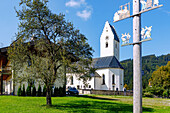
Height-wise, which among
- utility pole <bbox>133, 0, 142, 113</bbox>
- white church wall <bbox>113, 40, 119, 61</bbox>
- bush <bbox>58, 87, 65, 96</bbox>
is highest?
white church wall <bbox>113, 40, 119, 61</bbox>

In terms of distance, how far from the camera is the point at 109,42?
64.8 meters

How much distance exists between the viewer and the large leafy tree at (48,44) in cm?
1501

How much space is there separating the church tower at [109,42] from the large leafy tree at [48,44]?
48254 mm

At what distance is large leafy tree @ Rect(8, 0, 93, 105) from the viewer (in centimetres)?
1501

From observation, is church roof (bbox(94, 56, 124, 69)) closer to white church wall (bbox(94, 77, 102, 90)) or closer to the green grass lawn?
white church wall (bbox(94, 77, 102, 90))

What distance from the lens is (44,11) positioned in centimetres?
1527

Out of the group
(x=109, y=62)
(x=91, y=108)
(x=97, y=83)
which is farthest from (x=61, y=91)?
(x=109, y=62)

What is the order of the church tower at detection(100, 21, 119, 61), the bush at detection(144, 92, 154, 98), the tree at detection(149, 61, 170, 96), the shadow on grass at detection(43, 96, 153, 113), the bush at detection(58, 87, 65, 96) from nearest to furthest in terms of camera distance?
the shadow on grass at detection(43, 96, 153, 113) < the bush at detection(58, 87, 65, 96) < the tree at detection(149, 61, 170, 96) < the bush at detection(144, 92, 154, 98) < the church tower at detection(100, 21, 119, 61)

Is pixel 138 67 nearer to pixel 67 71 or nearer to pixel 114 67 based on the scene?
pixel 67 71

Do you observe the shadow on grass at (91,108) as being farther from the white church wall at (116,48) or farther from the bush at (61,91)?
the white church wall at (116,48)

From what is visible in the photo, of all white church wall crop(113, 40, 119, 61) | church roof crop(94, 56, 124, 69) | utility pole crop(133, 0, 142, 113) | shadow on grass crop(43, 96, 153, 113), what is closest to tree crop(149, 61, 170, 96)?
church roof crop(94, 56, 124, 69)

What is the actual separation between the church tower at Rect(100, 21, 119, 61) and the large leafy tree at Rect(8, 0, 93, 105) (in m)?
48.3

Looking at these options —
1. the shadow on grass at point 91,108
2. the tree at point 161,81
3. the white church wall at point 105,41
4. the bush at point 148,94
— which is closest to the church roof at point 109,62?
the white church wall at point 105,41

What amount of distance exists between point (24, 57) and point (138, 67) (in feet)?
37.4
